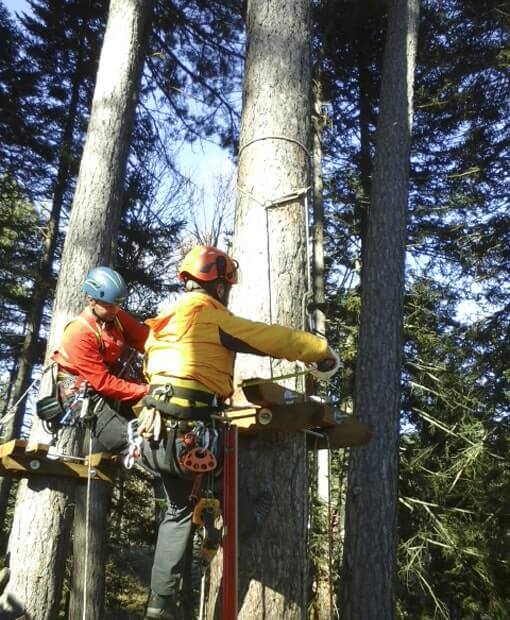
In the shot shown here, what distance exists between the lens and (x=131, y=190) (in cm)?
1314

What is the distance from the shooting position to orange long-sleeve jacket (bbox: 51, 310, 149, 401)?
4871 mm

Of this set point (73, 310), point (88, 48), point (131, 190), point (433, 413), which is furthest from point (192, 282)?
point (88, 48)

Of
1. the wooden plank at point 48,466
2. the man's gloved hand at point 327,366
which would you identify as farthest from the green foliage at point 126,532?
the man's gloved hand at point 327,366

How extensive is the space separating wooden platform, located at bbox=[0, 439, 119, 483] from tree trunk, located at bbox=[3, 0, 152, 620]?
1113 millimetres

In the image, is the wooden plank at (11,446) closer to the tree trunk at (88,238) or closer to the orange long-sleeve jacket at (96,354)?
the orange long-sleeve jacket at (96,354)

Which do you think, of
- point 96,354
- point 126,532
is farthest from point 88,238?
point 126,532

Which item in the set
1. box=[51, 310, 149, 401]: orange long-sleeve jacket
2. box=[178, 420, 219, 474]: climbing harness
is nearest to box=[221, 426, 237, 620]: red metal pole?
box=[178, 420, 219, 474]: climbing harness

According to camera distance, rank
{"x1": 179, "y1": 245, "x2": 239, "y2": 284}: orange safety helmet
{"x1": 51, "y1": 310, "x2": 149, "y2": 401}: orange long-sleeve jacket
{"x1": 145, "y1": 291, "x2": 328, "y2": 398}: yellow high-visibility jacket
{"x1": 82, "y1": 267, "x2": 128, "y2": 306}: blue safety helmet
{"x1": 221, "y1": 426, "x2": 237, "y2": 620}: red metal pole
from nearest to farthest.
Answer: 1. {"x1": 221, "y1": 426, "x2": 237, "y2": 620}: red metal pole
2. {"x1": 145, "y1": 291, "x2": 328, "y2": 398}: yellow high-visibility jacket
3. {"x1": 179, "y1": 245, "x2": 239, "y2": 284}: orange safety helmet
4. {"x1": 51, "y1": 310, "x2": 149, "y2": 401}: orange long-sleeve jacket
5. {"x1": 82, "y1": 267, "x2": 128, "y2": 306}: blue safety helmet

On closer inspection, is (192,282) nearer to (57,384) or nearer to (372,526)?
(57,384)

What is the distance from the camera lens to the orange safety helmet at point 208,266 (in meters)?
4.00

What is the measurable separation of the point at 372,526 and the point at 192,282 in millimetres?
4935

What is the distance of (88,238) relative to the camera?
7691 mm

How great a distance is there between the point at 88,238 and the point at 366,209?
296 inches

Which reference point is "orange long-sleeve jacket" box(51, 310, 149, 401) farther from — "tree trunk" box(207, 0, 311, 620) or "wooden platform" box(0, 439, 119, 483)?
"tree trunk" box(207, 0, 311, 620)
